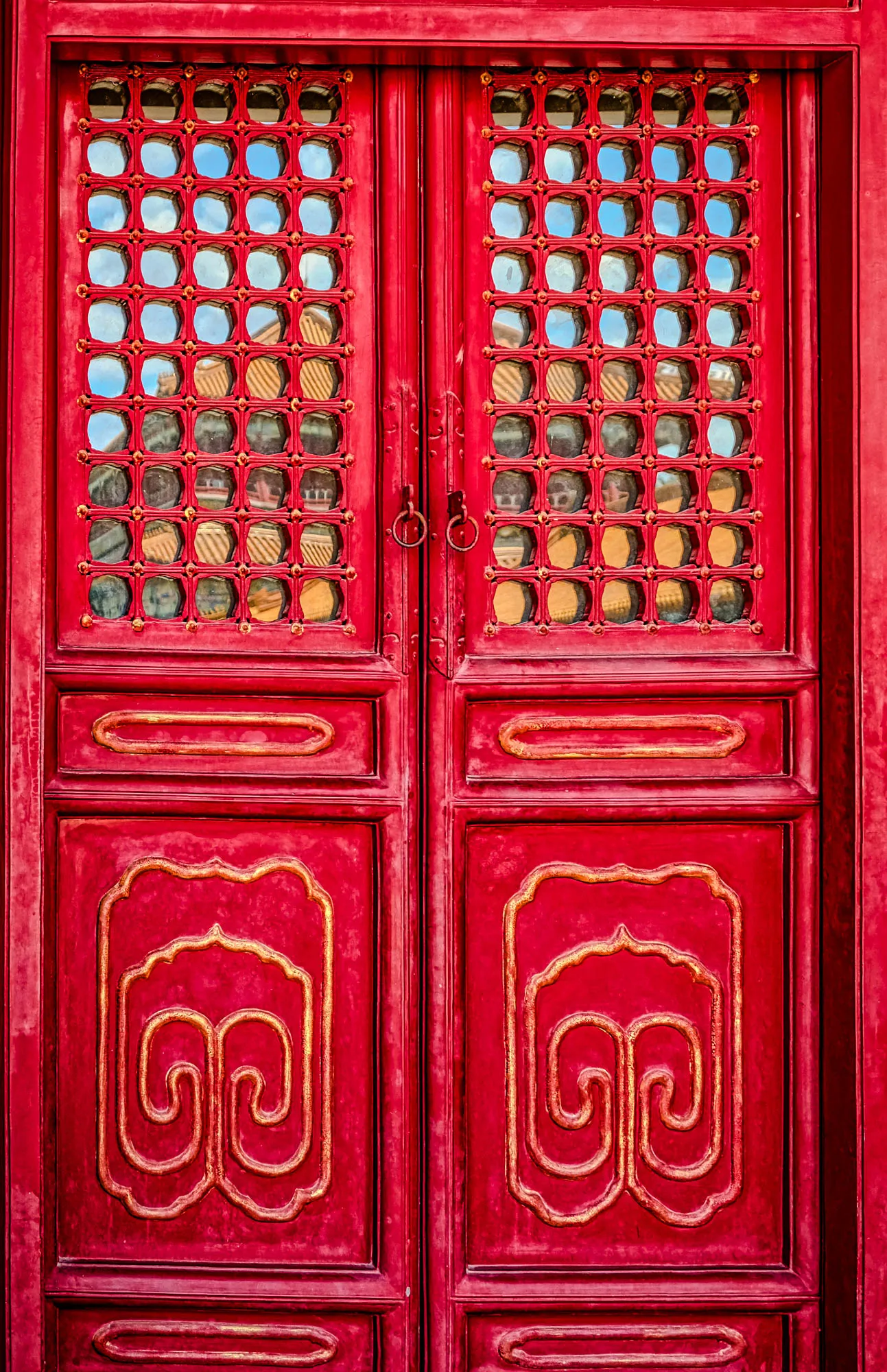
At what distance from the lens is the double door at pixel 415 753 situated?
2201 millimetres

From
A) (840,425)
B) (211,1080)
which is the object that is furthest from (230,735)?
(840,425)

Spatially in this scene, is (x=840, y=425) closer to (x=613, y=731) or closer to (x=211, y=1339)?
(x=613, y=731)

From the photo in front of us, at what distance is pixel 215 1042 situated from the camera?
2.21 meters

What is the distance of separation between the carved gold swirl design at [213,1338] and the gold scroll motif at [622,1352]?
356 mm

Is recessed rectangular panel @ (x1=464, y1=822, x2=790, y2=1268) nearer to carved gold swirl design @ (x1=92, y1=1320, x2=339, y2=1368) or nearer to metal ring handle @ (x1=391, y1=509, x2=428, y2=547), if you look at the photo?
carved gold swirl design @ (x1=92, y1=1320, x2=339, y2=1368)

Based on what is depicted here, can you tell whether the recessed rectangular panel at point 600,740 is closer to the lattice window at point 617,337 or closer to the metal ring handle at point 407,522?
the lattice window at point 617,337

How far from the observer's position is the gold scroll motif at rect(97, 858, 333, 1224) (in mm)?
2197

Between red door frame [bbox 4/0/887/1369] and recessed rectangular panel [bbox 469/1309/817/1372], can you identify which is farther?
recessed rectangular panel [bbox 469/1309/817/1372]

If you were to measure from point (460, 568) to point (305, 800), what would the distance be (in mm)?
534

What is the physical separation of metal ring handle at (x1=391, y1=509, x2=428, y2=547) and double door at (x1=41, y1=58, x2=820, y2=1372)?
12 millimetres

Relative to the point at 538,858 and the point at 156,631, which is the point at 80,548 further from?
the point at 538,858

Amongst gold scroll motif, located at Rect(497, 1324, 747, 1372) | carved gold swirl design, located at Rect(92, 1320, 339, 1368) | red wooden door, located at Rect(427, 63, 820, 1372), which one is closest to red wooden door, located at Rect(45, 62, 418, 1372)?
carved gold swirl design, located at Rect(92, 1320, 339, 1368)

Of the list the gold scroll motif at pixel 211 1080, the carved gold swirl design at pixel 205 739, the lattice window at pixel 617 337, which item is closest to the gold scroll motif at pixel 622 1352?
the gold scroll motif at pixel 211 1080

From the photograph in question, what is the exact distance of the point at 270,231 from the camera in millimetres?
2221
